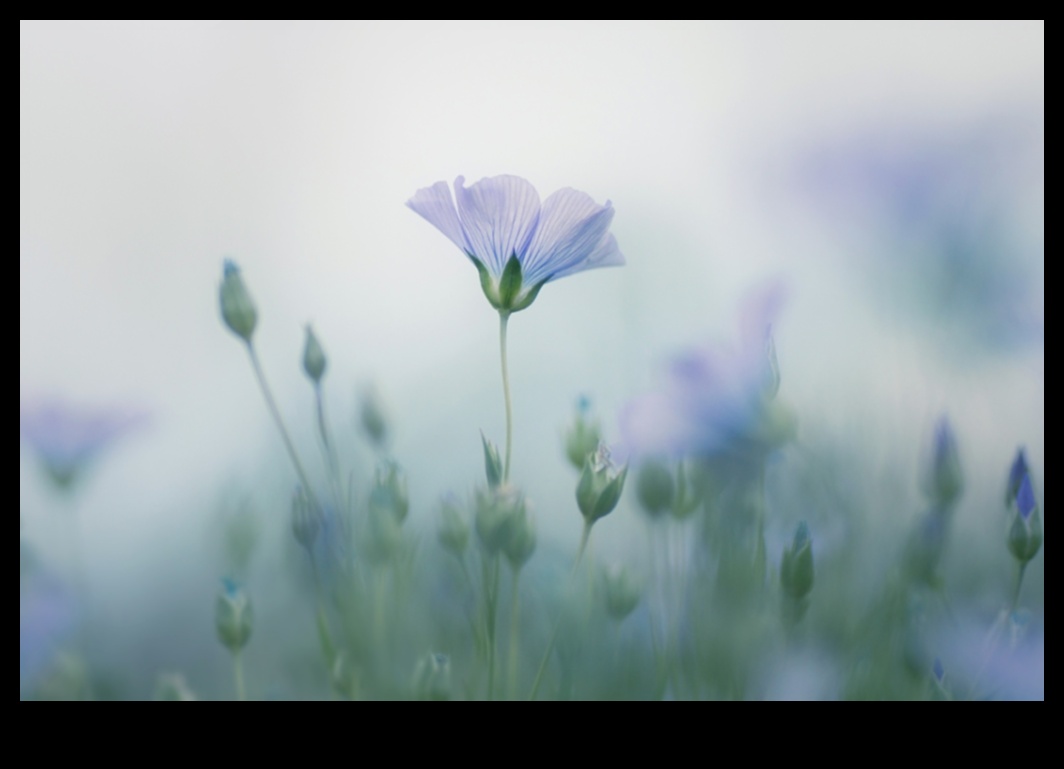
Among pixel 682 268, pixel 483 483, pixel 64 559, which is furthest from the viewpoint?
pixel 682 268

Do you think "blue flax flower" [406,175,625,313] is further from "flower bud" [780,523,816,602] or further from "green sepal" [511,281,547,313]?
"flower bud" [780,523,816,602]

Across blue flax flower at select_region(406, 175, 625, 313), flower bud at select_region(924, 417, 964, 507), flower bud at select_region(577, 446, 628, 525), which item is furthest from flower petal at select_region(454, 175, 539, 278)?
flower bud at select_region(924, 417, 964, 507)

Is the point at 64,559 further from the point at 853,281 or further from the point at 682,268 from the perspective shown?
the point at 853,281

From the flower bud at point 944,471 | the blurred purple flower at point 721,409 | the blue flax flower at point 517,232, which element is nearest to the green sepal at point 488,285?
the blue flax flower at point 517,232

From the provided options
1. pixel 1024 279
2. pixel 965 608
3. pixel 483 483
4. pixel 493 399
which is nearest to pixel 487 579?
pixel 483 483

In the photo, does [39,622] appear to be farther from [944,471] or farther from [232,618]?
[944,471]

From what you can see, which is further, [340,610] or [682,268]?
[682,268]
